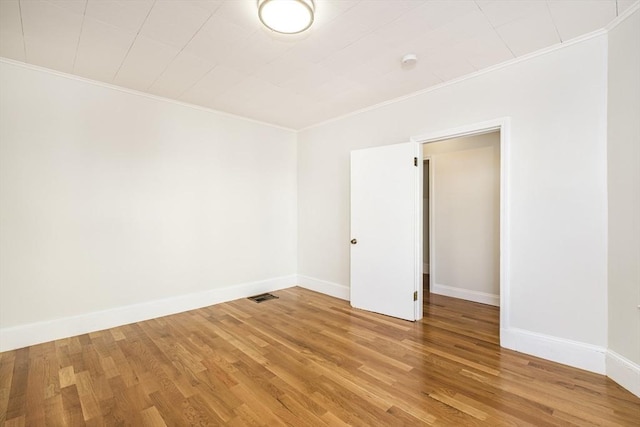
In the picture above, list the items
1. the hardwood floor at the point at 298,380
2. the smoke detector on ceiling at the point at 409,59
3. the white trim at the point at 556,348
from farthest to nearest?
the smoke detector on ceiling at the point at 409,59
the white trim at the point at 556,348
the hardwood floor at the point at 298,380

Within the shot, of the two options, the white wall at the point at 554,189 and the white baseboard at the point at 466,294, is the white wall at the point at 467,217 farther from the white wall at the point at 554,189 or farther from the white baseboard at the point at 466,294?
the white wall at the point at 554,189

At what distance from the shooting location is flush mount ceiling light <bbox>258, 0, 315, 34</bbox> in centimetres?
186

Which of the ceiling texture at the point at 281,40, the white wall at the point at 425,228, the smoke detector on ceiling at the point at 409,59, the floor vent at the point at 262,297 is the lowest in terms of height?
the floor vent at the point at 262,297

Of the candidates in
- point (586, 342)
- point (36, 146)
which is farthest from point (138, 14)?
point (586, 342)

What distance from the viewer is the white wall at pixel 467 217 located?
3963 millimetres

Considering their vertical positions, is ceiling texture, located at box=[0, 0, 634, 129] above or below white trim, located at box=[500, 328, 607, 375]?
above

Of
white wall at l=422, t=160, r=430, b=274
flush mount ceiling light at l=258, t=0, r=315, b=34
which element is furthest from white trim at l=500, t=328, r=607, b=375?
flush mount ceiling light at l=258, t=0, r=315, b=34

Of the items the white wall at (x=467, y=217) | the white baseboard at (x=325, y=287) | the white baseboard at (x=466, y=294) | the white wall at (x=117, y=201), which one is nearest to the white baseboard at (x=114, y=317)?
the white wall at (x=117, y=201)

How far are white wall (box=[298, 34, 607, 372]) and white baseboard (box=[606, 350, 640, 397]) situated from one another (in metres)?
0.07

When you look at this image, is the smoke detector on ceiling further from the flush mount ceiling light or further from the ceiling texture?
the flush mount ceiling light

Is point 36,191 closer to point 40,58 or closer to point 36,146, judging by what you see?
point 36,146

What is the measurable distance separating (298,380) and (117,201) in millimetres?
2775

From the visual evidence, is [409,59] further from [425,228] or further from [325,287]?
[425,228]

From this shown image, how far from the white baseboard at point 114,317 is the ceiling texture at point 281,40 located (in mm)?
2523
